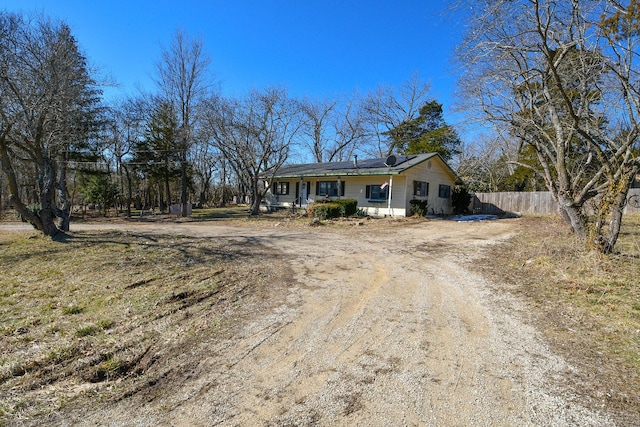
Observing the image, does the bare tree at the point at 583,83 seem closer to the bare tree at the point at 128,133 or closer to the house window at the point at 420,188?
the house window at the point at 420,188

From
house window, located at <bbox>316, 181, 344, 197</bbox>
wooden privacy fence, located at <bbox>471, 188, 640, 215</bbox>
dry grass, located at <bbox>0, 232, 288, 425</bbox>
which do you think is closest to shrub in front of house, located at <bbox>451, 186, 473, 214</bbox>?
wooden privacy fence, located at <bbox>471, 188, 640, 215</bbox>

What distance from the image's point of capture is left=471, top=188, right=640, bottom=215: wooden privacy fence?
18.8 metres

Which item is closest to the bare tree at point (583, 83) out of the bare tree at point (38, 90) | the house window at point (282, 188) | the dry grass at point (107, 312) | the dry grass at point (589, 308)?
the dry grass at point (589, 308)

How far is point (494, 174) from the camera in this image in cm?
2694

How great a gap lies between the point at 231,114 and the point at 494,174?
2245 centimetres

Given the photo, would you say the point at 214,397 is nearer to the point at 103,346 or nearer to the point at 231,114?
the point at 103,346

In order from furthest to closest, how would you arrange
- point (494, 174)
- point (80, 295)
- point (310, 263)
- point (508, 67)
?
point (494, 174), point (508, 67), point (310, 263), point (80, 295)

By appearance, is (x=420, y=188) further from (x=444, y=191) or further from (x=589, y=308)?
(x=589, y=308)

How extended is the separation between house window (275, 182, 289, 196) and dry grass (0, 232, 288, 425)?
15.4 metres

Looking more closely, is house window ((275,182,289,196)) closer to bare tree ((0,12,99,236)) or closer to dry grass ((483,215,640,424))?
bare tree ((0,12,99,236))

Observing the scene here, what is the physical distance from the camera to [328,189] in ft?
67.8

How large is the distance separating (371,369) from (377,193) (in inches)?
625

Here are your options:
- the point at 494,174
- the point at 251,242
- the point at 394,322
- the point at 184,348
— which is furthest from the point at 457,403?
the point at 494,174

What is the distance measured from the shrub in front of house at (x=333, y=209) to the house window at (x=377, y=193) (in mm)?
1828
